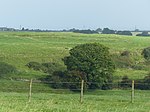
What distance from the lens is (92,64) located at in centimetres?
5862

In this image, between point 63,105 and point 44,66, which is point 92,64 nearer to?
point 44,66

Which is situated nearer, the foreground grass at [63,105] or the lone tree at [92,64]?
the foreground grass at [63,105]

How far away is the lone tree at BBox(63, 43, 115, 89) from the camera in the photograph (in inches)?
2224

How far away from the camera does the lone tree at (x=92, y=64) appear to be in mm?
56491

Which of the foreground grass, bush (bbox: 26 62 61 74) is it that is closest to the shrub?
bush (bbox: 26 62 61 74)

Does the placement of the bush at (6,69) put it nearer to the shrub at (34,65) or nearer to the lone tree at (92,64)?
the shrub at (34,65)

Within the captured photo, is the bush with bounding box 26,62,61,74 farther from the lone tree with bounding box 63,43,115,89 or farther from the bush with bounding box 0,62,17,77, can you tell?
the lone tree with bounding box 63,43,115,89

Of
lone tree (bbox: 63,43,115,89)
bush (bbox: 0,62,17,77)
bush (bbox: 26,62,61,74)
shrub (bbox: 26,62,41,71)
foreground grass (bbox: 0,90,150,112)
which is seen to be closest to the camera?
foreground grass (bbox: 0,90,150,112)

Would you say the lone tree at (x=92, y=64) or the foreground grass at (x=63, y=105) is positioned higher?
the foreground grass at (x=63, y=105)

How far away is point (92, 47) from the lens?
62.4 m

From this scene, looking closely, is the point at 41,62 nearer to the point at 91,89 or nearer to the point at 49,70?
the point at 49,70

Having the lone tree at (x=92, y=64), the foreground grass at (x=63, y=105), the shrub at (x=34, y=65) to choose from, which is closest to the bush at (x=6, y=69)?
the shrub at (x=34, y=65)

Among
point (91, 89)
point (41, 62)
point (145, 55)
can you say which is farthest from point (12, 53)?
point (91, 89)

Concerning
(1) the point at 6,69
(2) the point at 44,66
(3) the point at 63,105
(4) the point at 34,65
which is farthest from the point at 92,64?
(3) the point at 63,105
